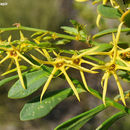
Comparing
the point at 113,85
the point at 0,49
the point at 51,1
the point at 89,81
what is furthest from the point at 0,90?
the point at 0,49

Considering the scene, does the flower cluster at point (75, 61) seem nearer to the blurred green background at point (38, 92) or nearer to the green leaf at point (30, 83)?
the green leaf at point (30, 83)

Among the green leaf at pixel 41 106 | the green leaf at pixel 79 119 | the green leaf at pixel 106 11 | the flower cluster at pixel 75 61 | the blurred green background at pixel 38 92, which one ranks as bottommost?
the blurred green background at pixel 38 92

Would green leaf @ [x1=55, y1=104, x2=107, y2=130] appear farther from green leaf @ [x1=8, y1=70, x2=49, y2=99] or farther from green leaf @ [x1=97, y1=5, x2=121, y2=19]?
green leaf @ [x1=97, y1=5, x2=121, y2=19]

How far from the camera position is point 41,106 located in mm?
535

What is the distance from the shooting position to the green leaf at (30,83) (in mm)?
529

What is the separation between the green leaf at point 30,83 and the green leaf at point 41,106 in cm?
4

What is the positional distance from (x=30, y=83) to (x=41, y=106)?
0.19 ft

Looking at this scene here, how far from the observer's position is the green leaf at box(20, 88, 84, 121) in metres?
0.52

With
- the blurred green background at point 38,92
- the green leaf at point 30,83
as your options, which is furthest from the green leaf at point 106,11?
the blurred green background at point 38,92

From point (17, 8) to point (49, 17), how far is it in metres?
0.44

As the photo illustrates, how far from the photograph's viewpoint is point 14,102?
2756 millimetres

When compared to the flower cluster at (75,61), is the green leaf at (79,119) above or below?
below

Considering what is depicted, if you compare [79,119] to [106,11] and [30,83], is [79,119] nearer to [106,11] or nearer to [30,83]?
[30,83]

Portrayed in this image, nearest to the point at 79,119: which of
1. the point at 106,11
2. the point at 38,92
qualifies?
the point at 106,11
